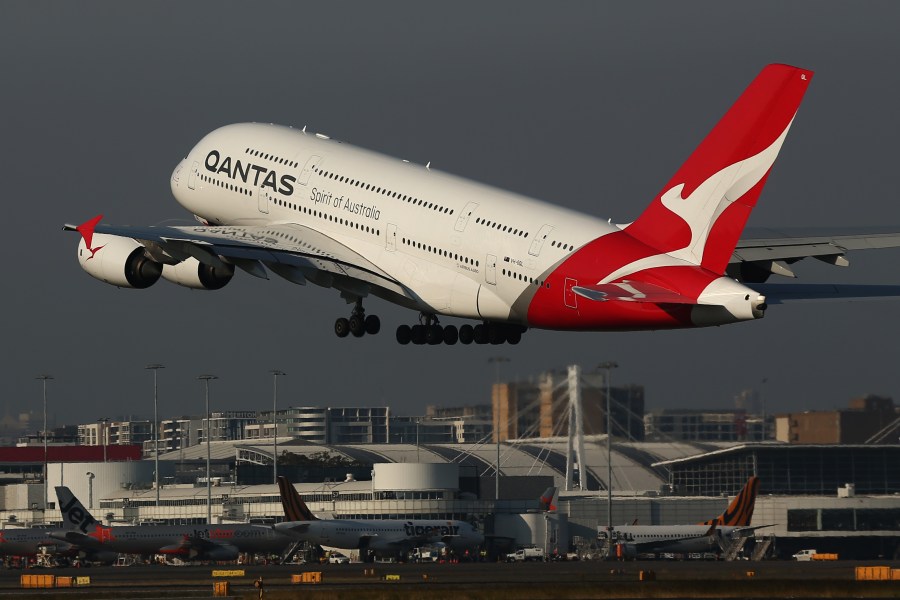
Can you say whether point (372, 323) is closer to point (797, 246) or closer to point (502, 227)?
point (502, 227)

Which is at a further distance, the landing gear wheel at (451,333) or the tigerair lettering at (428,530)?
the tigerair lettering at (428,530)

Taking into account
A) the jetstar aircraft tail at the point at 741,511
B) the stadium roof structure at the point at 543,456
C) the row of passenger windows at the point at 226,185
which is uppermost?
the row of passenger windows at the point at 226,185

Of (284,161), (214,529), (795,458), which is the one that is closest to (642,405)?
(795,458)

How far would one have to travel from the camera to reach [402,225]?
2245 inches

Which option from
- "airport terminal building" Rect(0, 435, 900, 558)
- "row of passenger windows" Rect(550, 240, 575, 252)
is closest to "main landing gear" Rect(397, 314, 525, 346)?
"row of passenger windows" Rect(550, 240, 575, 252)

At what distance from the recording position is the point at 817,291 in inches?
1967

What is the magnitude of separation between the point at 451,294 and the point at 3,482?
120794 mm

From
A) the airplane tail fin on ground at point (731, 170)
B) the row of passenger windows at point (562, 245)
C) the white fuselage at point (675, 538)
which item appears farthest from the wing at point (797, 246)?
the white fuselage at point (675, 538)

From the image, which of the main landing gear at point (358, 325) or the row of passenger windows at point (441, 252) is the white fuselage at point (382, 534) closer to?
the main landing gear at point (358, 325)

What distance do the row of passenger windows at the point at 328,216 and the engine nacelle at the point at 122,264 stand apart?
211 inches

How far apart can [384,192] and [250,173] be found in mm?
8665

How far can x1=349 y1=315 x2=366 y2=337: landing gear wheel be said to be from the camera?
2370 inches

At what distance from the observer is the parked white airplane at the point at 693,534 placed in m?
103

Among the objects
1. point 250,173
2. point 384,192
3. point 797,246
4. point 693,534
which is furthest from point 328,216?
point 693,534
